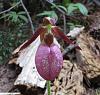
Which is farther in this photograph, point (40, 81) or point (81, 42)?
point (81, 42)

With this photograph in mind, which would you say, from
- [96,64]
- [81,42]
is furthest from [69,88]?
[81,42]

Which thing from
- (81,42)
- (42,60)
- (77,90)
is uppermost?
(42,60)

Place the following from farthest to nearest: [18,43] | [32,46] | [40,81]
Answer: [18,43] < [32,46] < [40,81]

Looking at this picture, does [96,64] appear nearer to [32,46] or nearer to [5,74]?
[32,46]

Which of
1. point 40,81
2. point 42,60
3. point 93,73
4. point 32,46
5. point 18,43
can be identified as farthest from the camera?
point 18,43

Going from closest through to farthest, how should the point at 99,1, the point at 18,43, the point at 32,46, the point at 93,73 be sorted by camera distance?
the point at 93,73, the point at 32,46, the point at 18,43, the point at 99,1

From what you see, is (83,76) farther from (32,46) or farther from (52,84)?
(32,46)

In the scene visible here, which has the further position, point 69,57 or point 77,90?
point 69,57

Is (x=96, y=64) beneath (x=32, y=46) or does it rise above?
beneath

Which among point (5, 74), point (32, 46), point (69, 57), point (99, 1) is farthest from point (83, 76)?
point (99, 1)
